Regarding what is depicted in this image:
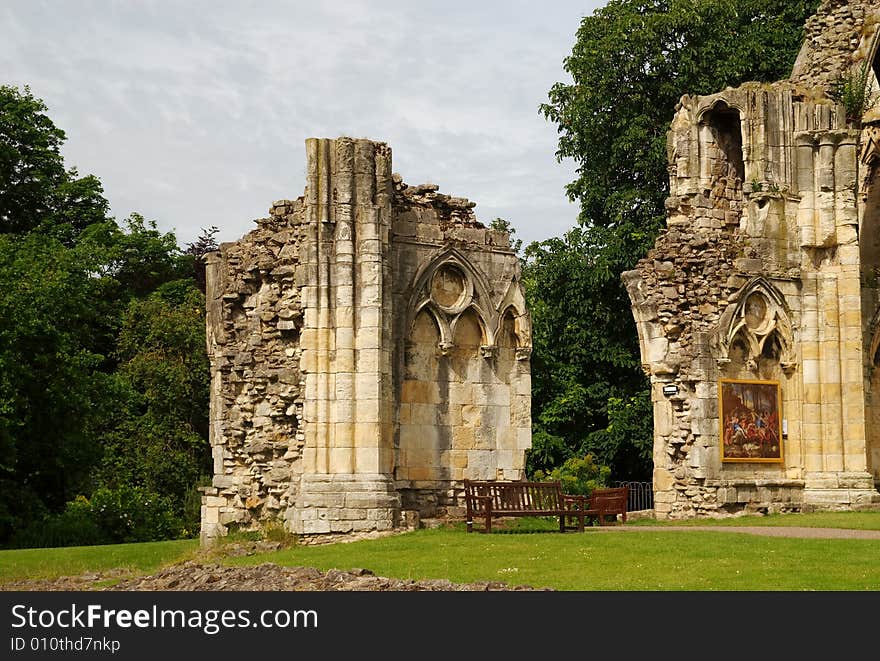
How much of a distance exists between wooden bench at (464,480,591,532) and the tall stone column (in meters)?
1.15

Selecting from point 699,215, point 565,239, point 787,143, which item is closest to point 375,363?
point 699,215

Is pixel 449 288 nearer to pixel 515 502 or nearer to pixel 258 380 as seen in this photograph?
pixel 258 380

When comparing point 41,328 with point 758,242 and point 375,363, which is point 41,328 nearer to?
point 375,363

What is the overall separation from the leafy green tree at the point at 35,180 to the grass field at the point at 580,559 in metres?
20.9

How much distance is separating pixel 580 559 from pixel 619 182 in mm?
22555

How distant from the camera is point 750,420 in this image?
26.0 meters

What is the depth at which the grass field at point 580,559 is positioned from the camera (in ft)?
44.6

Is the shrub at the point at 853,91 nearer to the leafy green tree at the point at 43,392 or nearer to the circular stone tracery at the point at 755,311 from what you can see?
the circular stone tracery at the point at 755,311

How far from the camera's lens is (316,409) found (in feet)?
66.3

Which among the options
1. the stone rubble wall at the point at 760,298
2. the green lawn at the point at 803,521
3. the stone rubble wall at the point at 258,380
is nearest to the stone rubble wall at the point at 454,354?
the stone rubble wall at the point at 258,380

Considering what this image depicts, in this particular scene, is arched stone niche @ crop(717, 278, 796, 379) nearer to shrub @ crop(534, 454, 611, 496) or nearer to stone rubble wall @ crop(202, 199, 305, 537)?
shrub @ crop(534, 454, 611, 496)

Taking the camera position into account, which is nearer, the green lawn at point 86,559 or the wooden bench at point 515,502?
the green lawn at point 86,559

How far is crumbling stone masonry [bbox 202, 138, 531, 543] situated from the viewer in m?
20.1

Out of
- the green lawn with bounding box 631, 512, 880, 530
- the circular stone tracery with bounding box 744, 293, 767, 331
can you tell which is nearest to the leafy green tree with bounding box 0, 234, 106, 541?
the green lawn with bounding box 631, 512, 880, 530
